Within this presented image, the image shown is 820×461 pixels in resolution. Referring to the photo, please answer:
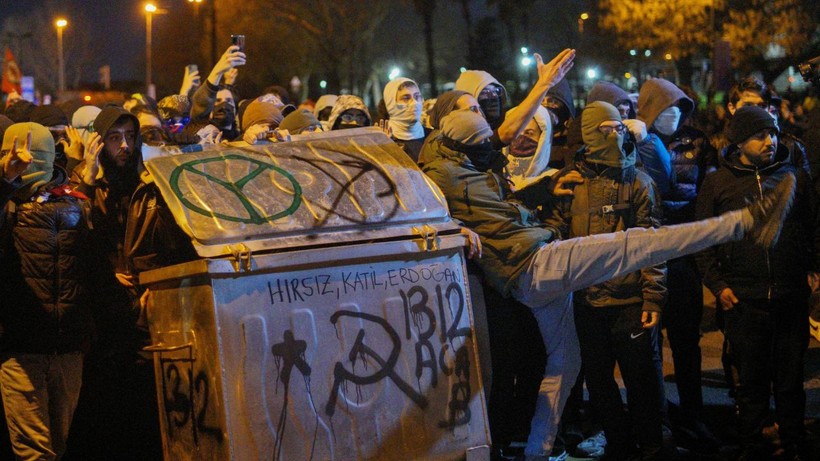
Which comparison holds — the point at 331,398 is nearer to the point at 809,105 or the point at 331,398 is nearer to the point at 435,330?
the point at 435,330

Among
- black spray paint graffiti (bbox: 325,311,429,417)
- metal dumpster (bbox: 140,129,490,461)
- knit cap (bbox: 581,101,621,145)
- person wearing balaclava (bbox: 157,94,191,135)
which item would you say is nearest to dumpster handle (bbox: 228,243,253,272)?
metal dumpster (bbox: 140,129,490,461)

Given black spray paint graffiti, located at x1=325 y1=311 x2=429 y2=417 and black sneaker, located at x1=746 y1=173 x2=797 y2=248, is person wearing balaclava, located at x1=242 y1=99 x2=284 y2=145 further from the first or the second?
black sneaker, located at x1=746 y1=173 x2=797 y2=248

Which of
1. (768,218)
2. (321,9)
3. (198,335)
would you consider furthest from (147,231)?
(321,9)

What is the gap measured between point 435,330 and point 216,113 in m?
4.70

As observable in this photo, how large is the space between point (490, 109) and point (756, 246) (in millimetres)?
2242

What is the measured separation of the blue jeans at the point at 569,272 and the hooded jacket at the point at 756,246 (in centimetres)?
118

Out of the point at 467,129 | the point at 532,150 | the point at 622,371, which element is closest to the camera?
the point at 467,129

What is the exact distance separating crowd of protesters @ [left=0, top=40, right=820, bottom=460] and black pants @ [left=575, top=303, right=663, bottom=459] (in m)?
0.01

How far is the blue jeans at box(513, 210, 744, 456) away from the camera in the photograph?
190 inches

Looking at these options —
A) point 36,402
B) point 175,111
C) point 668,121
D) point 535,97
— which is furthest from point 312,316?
point 175,111

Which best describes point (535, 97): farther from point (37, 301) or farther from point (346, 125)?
point (37, 301)

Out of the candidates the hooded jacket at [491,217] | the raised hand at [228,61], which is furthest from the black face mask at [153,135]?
the hooded jacket at [491,217]

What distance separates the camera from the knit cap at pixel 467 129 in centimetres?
553

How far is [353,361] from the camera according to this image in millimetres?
4422
